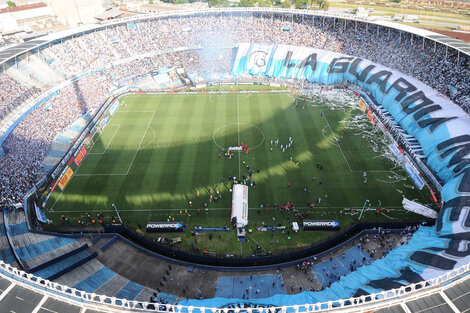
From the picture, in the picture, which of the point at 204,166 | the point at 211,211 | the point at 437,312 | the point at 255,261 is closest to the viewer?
the point at 437,312

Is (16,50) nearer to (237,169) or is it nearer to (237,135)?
(237,135)

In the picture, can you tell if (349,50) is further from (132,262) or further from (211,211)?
(132,262)

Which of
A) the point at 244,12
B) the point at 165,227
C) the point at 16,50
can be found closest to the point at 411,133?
the point at 165,227

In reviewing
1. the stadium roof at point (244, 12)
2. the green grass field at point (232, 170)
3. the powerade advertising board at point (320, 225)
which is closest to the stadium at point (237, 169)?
the powerade advertising board at point (320, 225)

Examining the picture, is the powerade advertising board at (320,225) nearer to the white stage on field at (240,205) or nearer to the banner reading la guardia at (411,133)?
the banner reading la guardia at (411,133)

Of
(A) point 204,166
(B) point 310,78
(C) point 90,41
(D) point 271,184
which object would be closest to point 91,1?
(C) point 90,41

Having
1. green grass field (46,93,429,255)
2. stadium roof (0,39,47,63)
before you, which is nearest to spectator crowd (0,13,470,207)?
stadium roof (0,39,47,63)

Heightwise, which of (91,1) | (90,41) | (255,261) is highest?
(91,1)

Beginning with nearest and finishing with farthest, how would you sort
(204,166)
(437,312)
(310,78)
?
1. (437,312)
2. (204,166)
3. (310,78)
